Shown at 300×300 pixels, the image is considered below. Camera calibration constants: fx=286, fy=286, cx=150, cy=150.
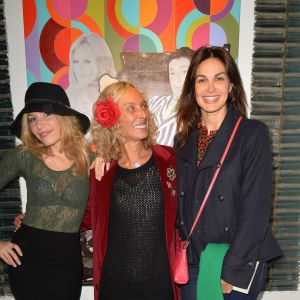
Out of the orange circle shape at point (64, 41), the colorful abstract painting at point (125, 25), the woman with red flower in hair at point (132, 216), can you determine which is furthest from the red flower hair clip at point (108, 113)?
Result: the orange circle shape at point (64, 41)

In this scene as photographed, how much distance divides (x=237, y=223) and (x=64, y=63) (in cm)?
224

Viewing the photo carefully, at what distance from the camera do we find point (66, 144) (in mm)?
2186

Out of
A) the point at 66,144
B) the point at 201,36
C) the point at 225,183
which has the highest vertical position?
the point at 201,36

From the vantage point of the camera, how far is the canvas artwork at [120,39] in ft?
9.22

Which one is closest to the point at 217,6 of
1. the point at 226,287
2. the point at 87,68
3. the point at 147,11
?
the point at 147,11

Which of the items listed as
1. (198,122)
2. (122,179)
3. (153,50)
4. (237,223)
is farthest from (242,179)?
(153,50)

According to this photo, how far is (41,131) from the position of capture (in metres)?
2.09

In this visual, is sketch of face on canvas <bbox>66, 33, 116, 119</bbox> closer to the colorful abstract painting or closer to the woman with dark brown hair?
the colorful abstract painting

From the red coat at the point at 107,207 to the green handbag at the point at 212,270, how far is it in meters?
0.24

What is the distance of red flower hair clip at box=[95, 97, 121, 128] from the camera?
79.8 inches

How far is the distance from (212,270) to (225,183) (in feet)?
1.80

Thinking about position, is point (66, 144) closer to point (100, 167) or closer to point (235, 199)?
point (100, 167)

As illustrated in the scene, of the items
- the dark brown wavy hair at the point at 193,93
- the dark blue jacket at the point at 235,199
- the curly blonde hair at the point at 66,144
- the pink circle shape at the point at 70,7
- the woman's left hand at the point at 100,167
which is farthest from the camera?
the pink circle shape at the point at 70,7

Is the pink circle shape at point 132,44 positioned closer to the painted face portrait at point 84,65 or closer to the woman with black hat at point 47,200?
the painted face portrait at point 84,65
